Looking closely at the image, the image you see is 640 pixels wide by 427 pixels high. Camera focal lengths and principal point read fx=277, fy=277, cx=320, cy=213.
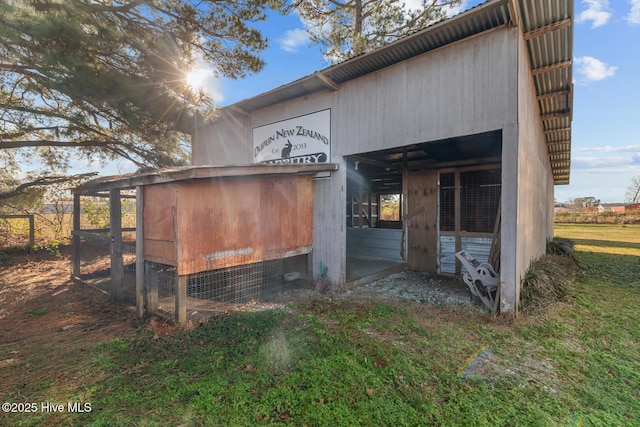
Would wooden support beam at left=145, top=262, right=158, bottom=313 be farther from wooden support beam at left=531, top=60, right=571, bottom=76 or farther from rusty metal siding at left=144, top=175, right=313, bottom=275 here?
wooden support beam at left=531, top=60, right=571, bottom=76

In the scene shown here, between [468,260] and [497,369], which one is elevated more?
[468,260]

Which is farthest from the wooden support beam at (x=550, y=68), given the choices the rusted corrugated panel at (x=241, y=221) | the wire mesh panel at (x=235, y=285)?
the wire mesh panel at (x=235, y=285)

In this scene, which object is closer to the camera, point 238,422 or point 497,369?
point 238,422

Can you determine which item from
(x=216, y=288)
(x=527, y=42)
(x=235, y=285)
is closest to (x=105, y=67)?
(x=216, y=288)

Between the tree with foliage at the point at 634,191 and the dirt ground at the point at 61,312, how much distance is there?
5949cm

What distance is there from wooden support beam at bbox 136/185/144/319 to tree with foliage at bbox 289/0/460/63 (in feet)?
24.4

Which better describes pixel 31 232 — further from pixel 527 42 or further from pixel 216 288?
pixel 527 42

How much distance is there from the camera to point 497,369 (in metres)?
2.74

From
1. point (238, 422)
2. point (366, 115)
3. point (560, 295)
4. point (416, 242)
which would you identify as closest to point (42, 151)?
point (366, 115)

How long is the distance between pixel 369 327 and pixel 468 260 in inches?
89.4

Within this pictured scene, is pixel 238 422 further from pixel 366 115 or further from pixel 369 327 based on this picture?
pixel 366 115

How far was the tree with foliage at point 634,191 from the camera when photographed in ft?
141

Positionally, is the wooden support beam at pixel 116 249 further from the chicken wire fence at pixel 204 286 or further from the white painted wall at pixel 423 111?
the white painted wall at pixel 423 111

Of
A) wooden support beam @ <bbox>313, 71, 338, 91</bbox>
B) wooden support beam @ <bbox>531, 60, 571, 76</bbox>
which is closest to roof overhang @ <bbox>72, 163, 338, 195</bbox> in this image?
wooden support beam @ <bbox>313, 71, 338, 91</bbox>
